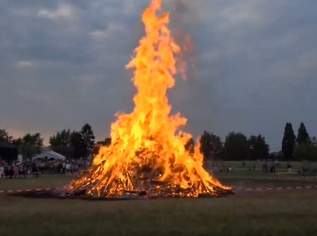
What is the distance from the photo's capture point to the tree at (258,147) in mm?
145500

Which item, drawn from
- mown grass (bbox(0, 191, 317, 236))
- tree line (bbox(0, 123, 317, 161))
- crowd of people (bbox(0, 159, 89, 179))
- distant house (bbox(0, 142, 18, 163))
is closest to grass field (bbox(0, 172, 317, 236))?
mown grass (bbox(0, 191, 317, 236))

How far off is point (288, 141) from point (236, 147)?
477 inches

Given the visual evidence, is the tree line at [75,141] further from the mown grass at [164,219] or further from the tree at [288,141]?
the mown grass at [164,219]

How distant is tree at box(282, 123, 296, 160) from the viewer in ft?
465

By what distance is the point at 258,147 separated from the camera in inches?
5773

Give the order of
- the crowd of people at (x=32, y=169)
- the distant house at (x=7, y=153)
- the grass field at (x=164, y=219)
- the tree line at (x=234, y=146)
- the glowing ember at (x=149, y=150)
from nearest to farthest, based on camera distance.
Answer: the grass field at (x=164, y=219) → the glowing ember at (x=149, y=150) → the crowd of people at (x=32, y=169) → the distant house at (x=7, y=153) → the tree line at (x=234, y=146)

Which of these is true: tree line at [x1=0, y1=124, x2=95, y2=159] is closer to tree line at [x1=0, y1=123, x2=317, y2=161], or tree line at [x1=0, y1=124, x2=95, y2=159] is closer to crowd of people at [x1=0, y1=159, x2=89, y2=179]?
tree line at [x1=0, y1=123, x2=317, y2=161]

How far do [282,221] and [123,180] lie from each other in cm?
1462

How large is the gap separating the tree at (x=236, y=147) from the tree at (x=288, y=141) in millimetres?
8904

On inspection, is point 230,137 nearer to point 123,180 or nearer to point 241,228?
point 123,180

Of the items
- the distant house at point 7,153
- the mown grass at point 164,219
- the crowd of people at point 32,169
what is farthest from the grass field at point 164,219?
the distant house at point 7,153

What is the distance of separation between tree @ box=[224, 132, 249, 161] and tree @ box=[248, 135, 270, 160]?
1350 mm

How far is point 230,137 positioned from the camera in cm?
14338

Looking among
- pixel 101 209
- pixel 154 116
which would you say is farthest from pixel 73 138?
pixel 101 209
